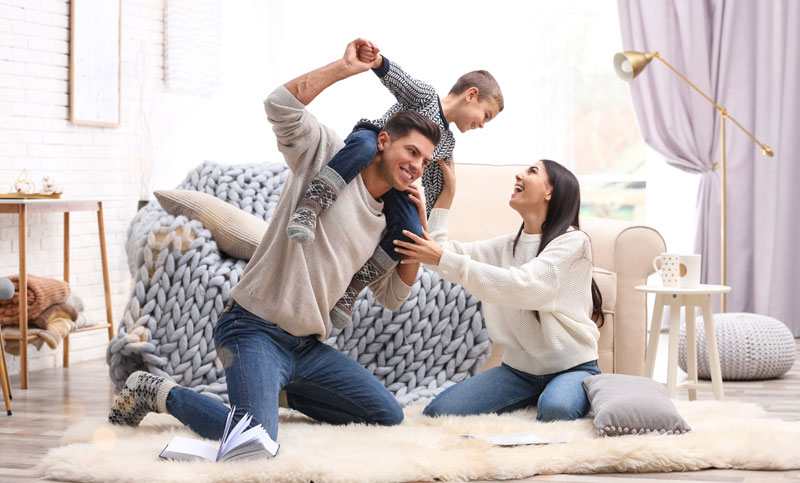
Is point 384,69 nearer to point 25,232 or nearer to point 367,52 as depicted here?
point 367,52

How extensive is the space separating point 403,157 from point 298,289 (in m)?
0.42

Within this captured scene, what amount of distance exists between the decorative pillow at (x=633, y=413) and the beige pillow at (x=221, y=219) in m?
1.19

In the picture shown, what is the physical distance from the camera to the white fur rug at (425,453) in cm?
197

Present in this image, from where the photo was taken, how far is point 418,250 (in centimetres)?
238

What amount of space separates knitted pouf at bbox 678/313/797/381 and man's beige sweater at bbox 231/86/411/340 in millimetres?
1902

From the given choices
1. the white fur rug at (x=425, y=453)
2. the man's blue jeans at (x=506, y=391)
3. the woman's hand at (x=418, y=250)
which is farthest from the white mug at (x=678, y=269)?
the woman's hand at (x=418, y=250)

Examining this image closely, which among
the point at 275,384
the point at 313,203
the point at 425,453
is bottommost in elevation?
the point at 425,453

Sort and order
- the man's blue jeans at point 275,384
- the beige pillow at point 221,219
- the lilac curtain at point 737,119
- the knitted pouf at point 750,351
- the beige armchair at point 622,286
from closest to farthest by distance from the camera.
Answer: the man's blue jeans at point 275,384, the beige pillow at point 221,219, the beige armchair at point 622,286, the knitted pouf at point 750,351, the lilac curtain at point 737,119

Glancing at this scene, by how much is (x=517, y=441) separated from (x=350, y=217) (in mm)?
701

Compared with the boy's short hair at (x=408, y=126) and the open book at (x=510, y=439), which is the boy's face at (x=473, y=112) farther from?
the open book at (x=510, y=439)

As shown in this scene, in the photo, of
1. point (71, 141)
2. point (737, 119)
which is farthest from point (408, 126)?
point (737, 119)

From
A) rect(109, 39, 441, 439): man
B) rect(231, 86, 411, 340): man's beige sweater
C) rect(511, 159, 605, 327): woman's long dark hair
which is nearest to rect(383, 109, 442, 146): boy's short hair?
rect(109, 39, 441, 439): man

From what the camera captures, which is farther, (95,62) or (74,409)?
(95,62)

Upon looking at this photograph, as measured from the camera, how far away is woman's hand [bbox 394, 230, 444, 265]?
7.71 feet
